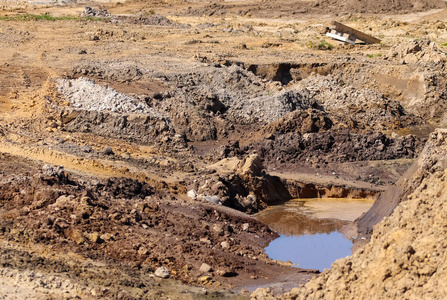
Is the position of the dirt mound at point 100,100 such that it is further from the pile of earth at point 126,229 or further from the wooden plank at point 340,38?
the wooden plank at point 340,38

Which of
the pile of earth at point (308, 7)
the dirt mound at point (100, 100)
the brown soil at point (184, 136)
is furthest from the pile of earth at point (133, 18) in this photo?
the dirt mound at point (100, 100)

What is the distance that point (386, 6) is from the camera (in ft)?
113

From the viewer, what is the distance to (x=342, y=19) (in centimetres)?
3331

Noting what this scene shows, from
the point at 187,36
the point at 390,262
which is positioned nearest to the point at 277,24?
the point at 187,36

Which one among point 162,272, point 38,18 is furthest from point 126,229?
→ point 38,18

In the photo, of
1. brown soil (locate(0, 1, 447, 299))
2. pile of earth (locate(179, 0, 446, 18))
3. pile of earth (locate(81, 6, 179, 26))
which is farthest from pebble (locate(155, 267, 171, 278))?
pile of earth (locate(179, 0, 446, 18))

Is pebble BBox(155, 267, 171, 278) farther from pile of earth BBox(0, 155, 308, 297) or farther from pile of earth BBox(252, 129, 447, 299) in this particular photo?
pile of earth BBox(252, 129, 447, 299)

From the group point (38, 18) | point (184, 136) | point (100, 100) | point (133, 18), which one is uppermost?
point (100, 100)

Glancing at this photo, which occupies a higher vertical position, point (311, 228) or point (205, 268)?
point (205, 268)

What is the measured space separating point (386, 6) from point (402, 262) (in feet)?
94.6

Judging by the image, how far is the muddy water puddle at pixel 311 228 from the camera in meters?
12.6

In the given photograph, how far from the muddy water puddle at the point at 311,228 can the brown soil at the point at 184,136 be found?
340 millimetres

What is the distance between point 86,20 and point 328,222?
20.0 metres

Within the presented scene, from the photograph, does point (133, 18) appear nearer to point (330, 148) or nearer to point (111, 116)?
point (111, 116)
